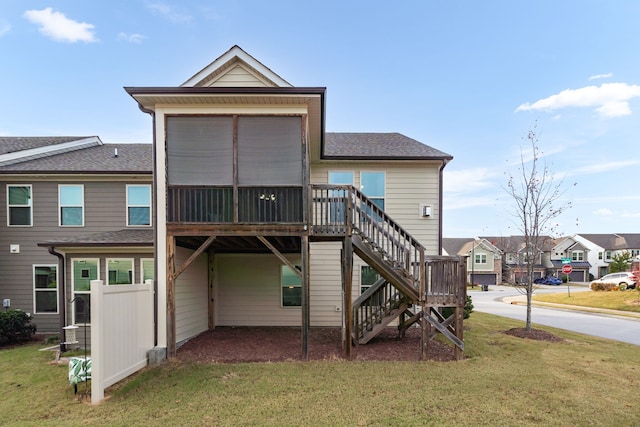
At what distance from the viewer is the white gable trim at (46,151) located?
33.5 ft

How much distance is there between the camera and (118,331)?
5.56 m

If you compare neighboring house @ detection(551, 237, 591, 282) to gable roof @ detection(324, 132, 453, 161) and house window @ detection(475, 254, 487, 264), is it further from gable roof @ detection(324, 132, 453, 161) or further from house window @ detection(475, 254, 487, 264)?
gable roof @ detection(324, 132, 453, 161)

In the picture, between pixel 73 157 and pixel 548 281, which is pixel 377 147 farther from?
pixel 548 281

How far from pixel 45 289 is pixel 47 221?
2.17 m

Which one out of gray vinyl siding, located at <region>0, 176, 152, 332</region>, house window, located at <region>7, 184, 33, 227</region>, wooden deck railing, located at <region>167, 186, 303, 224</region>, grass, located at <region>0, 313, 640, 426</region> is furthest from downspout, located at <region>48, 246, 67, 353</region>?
wooden deck railing, located at <region>167, 186, 303, 224</region>

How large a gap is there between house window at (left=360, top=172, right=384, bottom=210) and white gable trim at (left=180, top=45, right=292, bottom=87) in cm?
416

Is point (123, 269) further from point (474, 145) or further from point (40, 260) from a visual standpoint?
point (474, 145)

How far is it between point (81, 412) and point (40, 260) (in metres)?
7.95

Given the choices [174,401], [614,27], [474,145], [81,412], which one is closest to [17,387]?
[81,412]

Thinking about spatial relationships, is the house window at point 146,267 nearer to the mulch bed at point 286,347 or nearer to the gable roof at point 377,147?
the mulch bed at point 286,347

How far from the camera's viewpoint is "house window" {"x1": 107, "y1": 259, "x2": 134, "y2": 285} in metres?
8.70

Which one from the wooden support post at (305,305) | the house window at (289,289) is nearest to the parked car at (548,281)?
the house window at (289,289)

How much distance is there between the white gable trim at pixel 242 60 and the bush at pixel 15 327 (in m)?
8.41

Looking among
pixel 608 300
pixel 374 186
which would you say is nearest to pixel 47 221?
pixel 374 186
